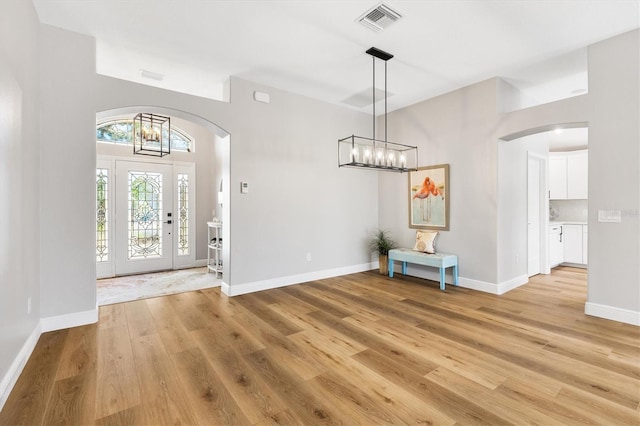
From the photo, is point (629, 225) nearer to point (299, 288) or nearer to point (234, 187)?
point (299, 288)

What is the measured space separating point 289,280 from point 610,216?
424cm

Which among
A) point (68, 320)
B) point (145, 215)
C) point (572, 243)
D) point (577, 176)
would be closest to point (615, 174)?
point (572, 243)

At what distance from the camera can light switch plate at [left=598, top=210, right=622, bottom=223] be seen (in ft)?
11.0

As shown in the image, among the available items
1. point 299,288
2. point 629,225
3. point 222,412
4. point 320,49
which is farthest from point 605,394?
point 320,49

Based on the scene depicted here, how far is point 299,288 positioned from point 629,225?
163 inches

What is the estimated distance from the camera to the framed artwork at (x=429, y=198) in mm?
5074

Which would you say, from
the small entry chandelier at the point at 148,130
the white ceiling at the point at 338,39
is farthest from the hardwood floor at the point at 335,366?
the white ceiling at the point at 338,39

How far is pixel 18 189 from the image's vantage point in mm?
2438

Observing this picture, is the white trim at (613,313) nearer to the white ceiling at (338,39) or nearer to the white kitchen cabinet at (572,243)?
the white ceiling at (338,39)

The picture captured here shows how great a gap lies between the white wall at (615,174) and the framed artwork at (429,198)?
1.87m

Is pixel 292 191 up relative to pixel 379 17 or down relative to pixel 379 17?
down

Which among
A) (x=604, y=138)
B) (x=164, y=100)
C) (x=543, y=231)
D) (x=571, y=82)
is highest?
(x=571, y=82)

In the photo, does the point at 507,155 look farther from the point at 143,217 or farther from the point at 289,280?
the point at 143,217

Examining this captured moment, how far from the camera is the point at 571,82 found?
445 cm
